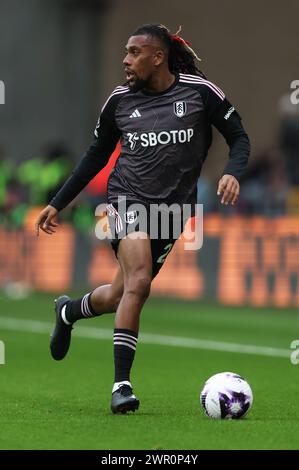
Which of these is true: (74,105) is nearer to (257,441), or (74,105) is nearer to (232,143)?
(232,143)

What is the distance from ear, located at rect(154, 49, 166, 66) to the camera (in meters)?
9.08

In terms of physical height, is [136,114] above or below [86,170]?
above

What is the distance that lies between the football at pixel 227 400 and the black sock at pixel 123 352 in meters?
0.53

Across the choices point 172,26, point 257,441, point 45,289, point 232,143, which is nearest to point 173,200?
point 232,143

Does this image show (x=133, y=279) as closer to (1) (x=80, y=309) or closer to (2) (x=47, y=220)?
(2) (x=47, y=220)

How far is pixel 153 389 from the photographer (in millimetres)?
10406

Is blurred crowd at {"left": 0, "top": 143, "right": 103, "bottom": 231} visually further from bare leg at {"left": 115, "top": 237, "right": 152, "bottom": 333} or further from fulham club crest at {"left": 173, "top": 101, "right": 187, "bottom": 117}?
bare leg at {"left": 115, "top": 237, "right": 152, "bottom": 333}

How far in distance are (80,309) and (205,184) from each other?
44.7ft

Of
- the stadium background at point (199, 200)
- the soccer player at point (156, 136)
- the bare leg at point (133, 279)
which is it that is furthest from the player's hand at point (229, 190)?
the stadium background at point (199, 200)

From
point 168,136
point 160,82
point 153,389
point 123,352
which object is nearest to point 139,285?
point 123,352

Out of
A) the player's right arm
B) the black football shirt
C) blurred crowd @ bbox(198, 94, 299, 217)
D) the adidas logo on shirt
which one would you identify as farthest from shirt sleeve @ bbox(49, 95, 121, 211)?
blurred crowd @ bbox(198, 94, 299, 217)

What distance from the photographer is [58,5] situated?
28500mm

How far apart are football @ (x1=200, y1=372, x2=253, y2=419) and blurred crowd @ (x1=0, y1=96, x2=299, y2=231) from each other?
12878mm

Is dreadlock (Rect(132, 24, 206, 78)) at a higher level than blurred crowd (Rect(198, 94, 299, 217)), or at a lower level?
lower
